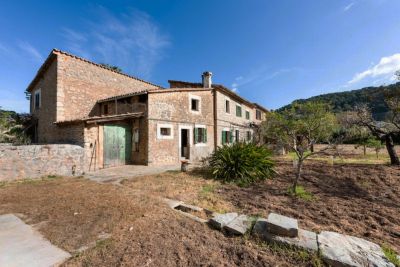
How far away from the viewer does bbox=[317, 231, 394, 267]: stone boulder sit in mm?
2377

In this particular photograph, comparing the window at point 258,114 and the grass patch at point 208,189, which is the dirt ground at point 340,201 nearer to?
the grass patch at point 208,189

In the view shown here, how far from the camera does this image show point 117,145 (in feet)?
36.8

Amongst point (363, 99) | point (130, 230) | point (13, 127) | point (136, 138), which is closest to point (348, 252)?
point (130, 230)

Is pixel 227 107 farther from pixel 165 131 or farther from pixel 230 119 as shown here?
pixel 165 131

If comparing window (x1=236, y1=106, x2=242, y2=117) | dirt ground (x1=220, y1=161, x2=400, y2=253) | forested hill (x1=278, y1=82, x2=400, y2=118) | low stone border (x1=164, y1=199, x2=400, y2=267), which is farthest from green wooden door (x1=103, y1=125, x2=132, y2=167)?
forested hill (x1=278, y1=82, x2=400, y2=118)

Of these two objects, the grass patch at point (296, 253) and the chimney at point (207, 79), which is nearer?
the grass patch at point (296, 253)

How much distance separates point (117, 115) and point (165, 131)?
3009mm

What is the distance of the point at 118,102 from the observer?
13.2 m

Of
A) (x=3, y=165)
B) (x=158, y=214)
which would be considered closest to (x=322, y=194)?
(x=158, y=214)

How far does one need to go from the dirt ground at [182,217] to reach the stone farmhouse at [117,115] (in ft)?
11.4

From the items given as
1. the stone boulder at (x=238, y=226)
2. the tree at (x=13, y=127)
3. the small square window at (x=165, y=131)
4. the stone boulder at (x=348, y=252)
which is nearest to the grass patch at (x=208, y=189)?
the stone boulder at (x=238, y=226)

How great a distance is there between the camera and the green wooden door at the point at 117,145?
10.6 meters

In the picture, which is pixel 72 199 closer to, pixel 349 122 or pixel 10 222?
pixel 10 222

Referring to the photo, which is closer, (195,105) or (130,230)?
(130,230)
